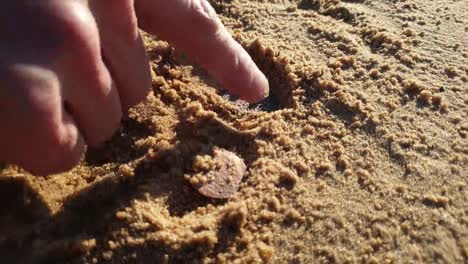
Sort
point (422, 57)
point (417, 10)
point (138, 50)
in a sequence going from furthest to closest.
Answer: point (417, 10) < point (422, 57) < point (138, 50)

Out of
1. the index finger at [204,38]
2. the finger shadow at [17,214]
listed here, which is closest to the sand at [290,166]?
the finger shadow at [17,214]

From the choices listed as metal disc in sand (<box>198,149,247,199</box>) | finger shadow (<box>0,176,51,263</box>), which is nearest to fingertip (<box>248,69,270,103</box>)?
metal disc in sand (<box>198,149,247,199</box>)

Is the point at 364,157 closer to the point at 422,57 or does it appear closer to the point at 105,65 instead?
the point at 422,57

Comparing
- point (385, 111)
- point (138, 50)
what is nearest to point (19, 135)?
point (138, 50)

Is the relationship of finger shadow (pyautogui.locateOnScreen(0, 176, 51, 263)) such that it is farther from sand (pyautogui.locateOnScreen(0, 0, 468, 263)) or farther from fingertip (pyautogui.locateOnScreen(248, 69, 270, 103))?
fingertip (pyautogui.locateOnScreen(248, 69, 270, 103))

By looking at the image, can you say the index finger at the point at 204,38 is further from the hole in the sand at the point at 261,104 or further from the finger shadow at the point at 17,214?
the finger shadow at the point at 17,214

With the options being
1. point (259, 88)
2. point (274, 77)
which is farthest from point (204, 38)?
point (274, 77)

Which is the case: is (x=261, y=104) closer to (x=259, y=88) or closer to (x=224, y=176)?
(x=259, y=88)

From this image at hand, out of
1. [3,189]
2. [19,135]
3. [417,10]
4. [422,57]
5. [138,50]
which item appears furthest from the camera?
[417,10]
